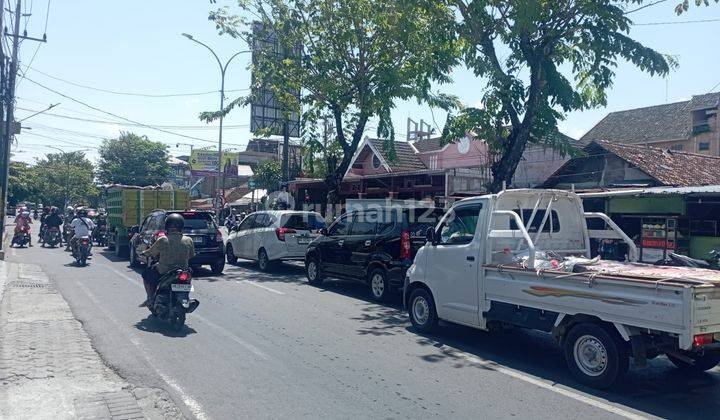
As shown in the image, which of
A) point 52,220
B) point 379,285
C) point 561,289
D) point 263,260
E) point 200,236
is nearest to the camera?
point 561,289

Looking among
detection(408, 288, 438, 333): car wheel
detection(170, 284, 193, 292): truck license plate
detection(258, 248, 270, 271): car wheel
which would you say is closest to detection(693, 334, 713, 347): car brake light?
detection(408, 288, 438, 333): car wheel

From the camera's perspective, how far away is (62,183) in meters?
57.9

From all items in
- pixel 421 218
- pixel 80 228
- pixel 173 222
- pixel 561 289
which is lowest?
pixel 561 289

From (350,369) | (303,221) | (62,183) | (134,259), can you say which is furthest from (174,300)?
(62,183)

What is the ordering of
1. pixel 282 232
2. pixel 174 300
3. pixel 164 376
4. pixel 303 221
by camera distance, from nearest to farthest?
pixel 164 376, pixel 174 300, pixel 282 232, pixel 303 221

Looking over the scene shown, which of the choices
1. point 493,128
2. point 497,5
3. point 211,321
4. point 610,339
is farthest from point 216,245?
point 610,339

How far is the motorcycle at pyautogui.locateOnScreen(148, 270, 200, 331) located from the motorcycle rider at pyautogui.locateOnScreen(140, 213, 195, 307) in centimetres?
14

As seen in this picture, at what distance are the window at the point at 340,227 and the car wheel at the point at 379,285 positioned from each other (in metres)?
1.47

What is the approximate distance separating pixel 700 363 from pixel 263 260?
444 inches

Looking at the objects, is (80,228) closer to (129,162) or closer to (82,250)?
(82,250)

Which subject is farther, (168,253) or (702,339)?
(168,253)

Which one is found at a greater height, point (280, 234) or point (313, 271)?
point (280, 234)

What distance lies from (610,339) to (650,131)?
1301 inches

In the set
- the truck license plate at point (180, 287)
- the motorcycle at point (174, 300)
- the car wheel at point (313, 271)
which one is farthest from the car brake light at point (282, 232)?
the truck license plate at point (180, 287)
